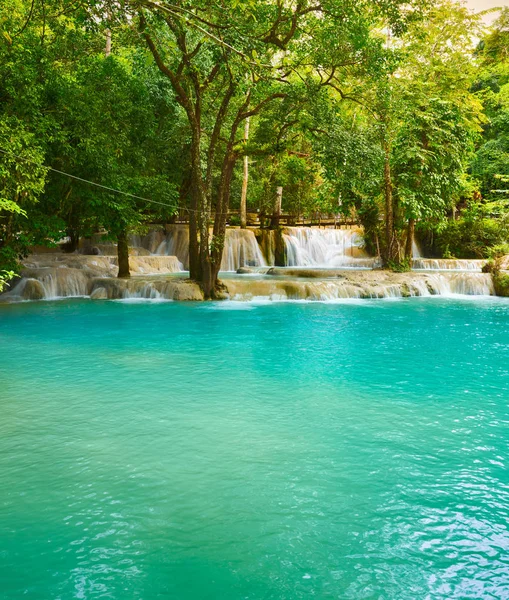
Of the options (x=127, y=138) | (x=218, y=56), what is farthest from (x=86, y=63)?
(x=218, y=56)

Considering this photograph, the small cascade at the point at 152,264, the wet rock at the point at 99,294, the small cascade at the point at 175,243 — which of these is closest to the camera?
the wet rock at the point at 99,294

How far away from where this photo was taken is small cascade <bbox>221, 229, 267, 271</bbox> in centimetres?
2677

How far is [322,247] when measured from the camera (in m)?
29.1

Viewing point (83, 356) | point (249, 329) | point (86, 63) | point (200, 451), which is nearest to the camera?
point (200, 451)

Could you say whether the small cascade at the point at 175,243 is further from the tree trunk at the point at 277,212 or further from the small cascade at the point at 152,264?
the tree trunk at the point at 277,212

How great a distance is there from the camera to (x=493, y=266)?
1983 cm

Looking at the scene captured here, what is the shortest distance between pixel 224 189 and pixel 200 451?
A: 1235 cm

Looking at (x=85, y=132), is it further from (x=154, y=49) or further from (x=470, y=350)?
(x=470, y=350)

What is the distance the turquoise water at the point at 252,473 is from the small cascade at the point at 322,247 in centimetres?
1891

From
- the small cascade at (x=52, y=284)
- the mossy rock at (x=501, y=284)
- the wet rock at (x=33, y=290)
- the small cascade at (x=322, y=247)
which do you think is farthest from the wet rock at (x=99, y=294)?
the mossy rock at (x=501, y=284)

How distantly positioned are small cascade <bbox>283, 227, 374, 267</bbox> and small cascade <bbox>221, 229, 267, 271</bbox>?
1587mm

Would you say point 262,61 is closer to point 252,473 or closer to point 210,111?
point 210,111

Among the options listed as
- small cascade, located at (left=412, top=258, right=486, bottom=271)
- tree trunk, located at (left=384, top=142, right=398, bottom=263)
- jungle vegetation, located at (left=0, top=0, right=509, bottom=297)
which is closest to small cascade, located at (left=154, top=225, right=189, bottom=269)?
jungle vegetation, located at (left=0, top=0, right=509, bottom=297)

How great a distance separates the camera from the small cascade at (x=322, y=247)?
28312mm
